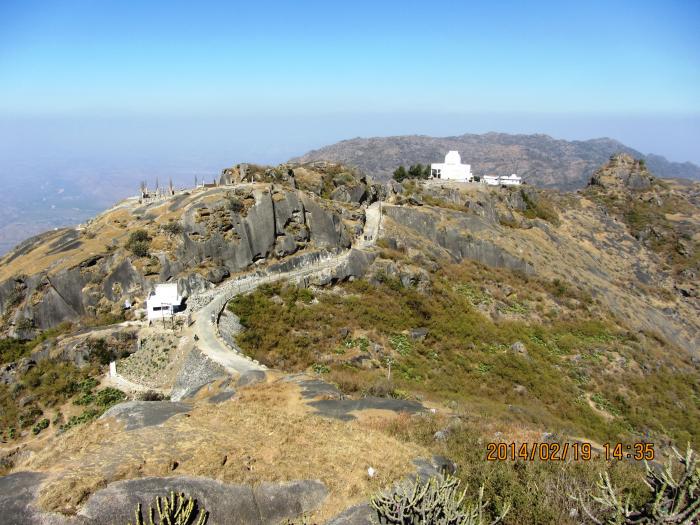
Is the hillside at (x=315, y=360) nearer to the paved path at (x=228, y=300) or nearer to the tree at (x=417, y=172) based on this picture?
the paved path at (x=228, y=300)

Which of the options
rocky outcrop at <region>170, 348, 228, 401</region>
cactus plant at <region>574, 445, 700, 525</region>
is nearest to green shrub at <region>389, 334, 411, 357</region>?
rocky outcrop at <region>170, 348, 228, 401</region>

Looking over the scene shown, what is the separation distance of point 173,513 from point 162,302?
77.5 feet

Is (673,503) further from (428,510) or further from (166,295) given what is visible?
(166,295)

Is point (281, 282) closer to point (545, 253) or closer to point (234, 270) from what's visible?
point (234, 270)

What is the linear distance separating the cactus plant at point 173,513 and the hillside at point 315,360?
0.46 metres

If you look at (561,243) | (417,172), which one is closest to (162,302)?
(561,243)

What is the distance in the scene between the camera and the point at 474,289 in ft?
155

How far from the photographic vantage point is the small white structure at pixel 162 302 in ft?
104

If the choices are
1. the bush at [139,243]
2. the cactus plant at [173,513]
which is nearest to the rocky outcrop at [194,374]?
the cactus plant at [173,513]

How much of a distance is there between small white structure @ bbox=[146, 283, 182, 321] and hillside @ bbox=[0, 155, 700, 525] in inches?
27.5

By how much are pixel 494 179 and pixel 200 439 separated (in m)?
92.4

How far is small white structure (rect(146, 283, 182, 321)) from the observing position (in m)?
31.8

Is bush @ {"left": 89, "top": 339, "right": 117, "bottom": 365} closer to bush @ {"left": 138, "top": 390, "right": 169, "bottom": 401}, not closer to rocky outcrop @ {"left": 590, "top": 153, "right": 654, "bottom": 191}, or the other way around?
bush @ {"left": 138, "top": 390, "right": 169, "bottom": 401}
